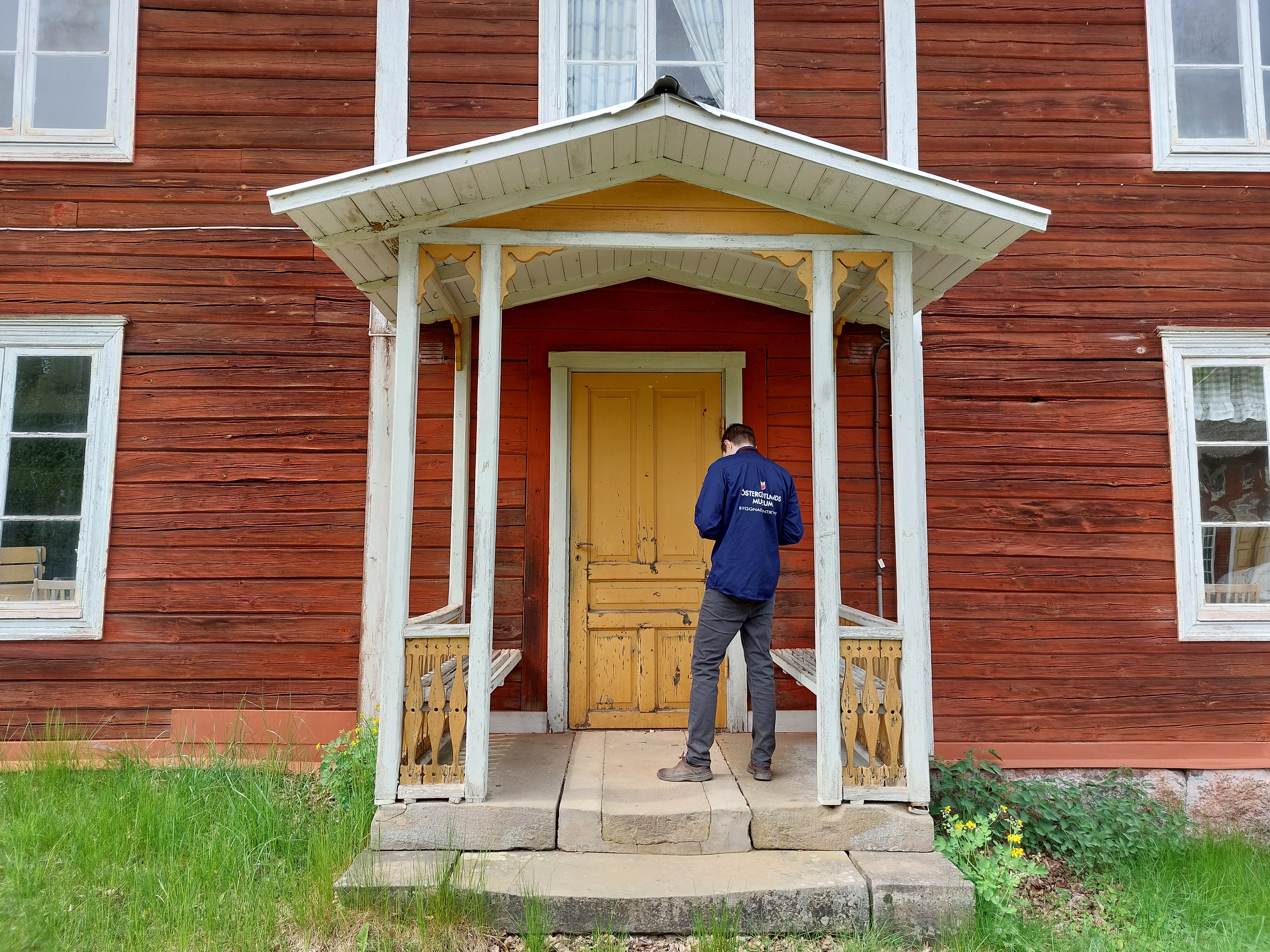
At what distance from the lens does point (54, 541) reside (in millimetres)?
5234

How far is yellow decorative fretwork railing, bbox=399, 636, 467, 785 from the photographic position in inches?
150

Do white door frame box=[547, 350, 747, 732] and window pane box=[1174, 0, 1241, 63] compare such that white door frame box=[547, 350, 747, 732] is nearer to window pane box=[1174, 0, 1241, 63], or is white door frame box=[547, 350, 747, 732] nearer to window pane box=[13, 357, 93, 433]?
window pane box=[13, 357, 93, 433]

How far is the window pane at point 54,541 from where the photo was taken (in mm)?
5211

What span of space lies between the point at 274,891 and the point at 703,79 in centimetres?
538

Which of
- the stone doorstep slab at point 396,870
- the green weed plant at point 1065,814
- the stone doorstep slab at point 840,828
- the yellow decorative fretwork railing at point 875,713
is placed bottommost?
the green weed plant at point 1065,814

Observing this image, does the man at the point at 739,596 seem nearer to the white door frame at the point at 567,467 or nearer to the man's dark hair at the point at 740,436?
the man's dark hair at the point at 740,436

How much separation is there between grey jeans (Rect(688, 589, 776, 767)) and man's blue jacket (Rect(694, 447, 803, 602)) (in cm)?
10

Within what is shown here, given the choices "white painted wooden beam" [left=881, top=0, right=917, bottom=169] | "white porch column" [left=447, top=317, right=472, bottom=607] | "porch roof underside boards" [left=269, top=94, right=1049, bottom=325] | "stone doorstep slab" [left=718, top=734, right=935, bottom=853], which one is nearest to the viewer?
"porch roof underside boards" [left=269, top=94, right=1049, bottom=325]

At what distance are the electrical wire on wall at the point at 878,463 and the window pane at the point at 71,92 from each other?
5346mm

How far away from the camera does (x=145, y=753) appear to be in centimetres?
508

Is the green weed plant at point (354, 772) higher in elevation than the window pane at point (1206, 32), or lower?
lower

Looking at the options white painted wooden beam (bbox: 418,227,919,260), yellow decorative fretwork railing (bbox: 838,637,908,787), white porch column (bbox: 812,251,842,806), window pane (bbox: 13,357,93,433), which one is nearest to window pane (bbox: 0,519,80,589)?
window pane (bbox: 13,357,93,433)

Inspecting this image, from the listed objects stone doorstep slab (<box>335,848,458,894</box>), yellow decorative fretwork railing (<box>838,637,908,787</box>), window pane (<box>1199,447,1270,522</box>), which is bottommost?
stone doorstep slab (<box>335,848,458,894</box>)

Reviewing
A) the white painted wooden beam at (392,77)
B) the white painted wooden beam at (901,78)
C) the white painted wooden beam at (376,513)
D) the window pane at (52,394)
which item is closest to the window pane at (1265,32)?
the white painted wooden beam at (901,78)
